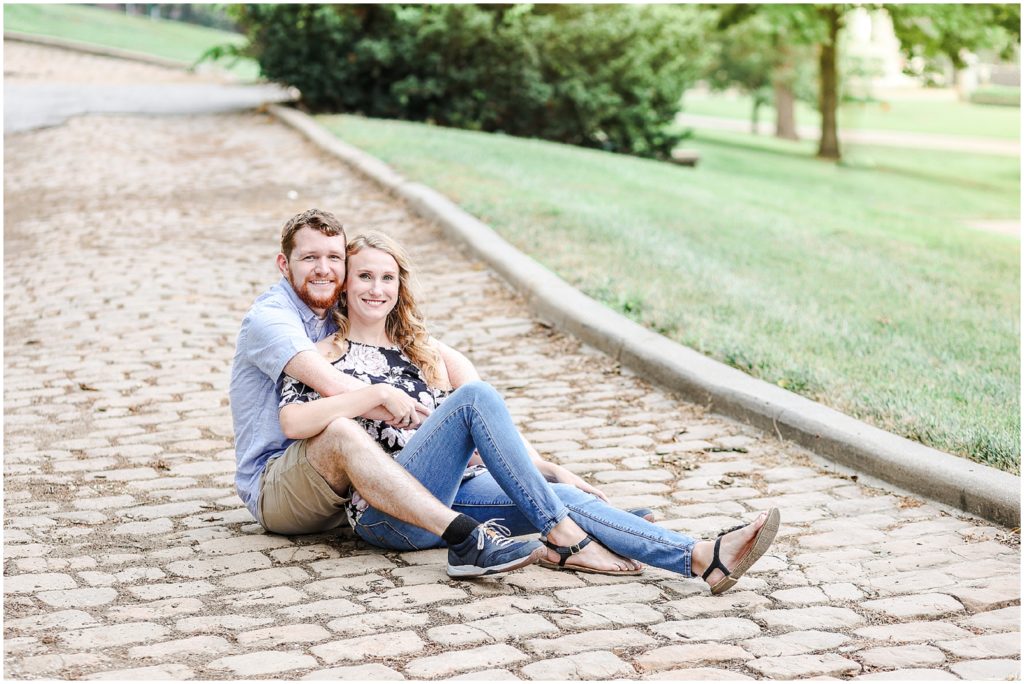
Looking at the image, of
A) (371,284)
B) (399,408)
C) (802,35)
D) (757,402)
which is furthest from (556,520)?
(802,35)

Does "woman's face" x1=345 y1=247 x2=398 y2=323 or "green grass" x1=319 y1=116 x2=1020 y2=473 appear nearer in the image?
"woman's face" x1=345 y1=247 x2=398 y2=323

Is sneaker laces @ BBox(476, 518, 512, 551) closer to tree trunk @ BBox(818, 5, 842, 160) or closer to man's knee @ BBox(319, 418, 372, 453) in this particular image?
man's knee @ BBox(319, 418, 372, 453)

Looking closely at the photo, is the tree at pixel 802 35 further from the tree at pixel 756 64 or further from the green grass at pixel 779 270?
the green grass at pixel 779 270

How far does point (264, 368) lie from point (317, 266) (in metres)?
0.43

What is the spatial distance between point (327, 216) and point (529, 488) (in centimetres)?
127

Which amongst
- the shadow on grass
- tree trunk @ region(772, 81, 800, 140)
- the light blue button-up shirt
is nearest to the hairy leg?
the light blue button-up shirt

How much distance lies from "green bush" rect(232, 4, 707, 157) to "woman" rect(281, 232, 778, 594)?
13.4 metres

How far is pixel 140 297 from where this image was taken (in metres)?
8.59

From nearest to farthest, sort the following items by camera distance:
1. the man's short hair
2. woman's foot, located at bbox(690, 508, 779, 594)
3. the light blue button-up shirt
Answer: woman's foot, located at bbox(690, 508, 779, 594), the light blue button-up shirt, the man's short hair

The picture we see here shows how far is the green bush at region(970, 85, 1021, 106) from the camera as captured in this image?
5806 cm

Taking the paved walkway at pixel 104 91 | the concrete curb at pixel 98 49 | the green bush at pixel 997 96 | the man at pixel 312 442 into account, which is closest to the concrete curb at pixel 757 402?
the man at pixel 312 442

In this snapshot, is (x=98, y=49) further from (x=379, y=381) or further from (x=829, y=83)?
(x=379, y=381)

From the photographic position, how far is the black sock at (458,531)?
4055 mm

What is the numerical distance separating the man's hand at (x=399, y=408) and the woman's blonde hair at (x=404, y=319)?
202 mm
